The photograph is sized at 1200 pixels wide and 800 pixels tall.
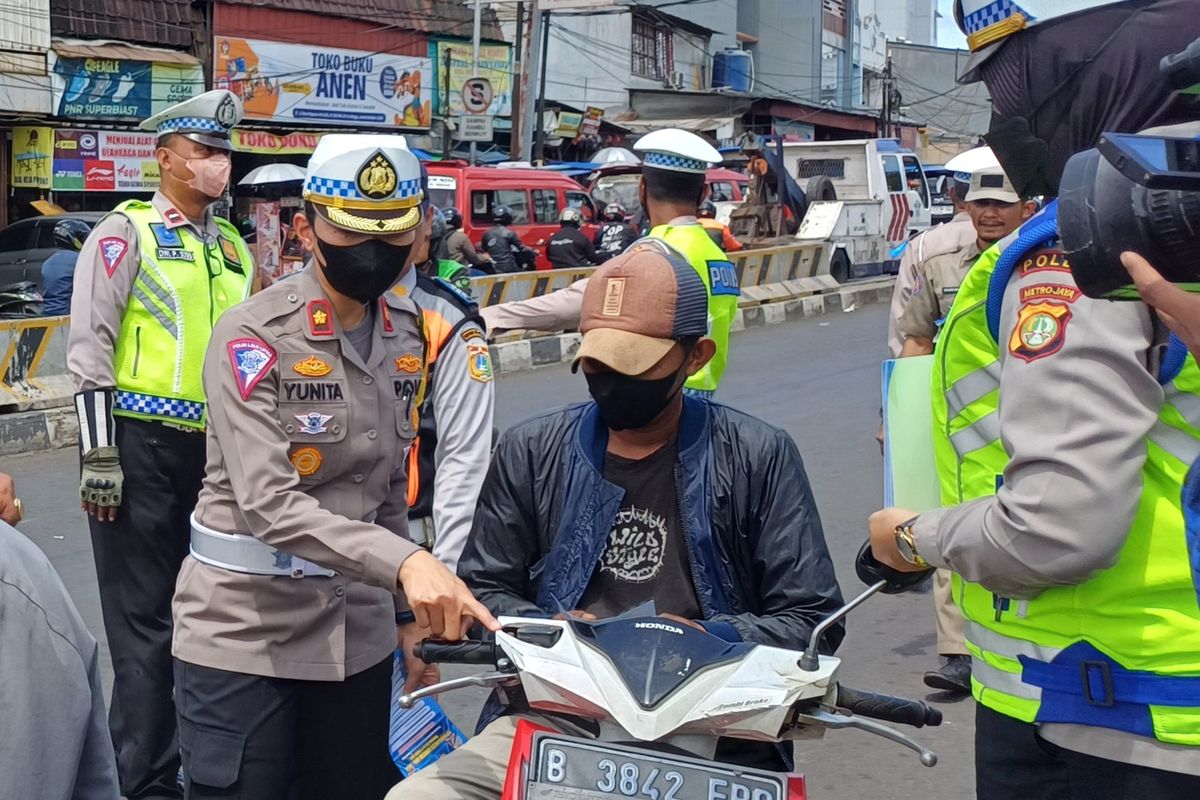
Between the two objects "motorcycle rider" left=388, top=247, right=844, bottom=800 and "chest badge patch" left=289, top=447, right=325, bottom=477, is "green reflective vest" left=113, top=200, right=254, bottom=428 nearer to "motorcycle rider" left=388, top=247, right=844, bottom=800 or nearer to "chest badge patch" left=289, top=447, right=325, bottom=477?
"chest badge patch" left=289, top=447, right=325, bottom=477

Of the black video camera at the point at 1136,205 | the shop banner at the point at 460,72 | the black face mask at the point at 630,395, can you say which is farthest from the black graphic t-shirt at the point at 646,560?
the shop banner at the point at 460,72

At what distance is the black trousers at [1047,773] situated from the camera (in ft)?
7.84

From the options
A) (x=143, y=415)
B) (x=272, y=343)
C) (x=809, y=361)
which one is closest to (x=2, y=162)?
(x=809, y=361)

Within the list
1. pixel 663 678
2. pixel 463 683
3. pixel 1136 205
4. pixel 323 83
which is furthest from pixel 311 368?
pixel 323 83

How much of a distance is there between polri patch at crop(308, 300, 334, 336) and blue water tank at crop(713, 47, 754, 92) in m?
45.4

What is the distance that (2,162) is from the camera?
21.1 m

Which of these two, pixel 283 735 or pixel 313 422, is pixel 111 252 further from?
pixel 283 735

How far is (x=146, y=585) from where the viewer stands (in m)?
4.56

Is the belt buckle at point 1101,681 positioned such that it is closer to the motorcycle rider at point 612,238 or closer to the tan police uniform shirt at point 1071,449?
the tan police uniform shirt at point 1071,449

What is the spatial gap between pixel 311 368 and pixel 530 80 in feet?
84.7

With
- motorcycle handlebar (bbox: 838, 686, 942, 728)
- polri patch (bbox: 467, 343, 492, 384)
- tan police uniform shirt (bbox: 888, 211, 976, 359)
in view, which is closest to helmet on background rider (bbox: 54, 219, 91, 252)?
tan police uniform shirt (bbox: 888, 211, 976, 359)

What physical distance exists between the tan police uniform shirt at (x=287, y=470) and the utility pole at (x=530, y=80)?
25.0 meters

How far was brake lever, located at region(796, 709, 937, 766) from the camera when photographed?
2.35m

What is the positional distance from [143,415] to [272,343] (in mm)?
1535
